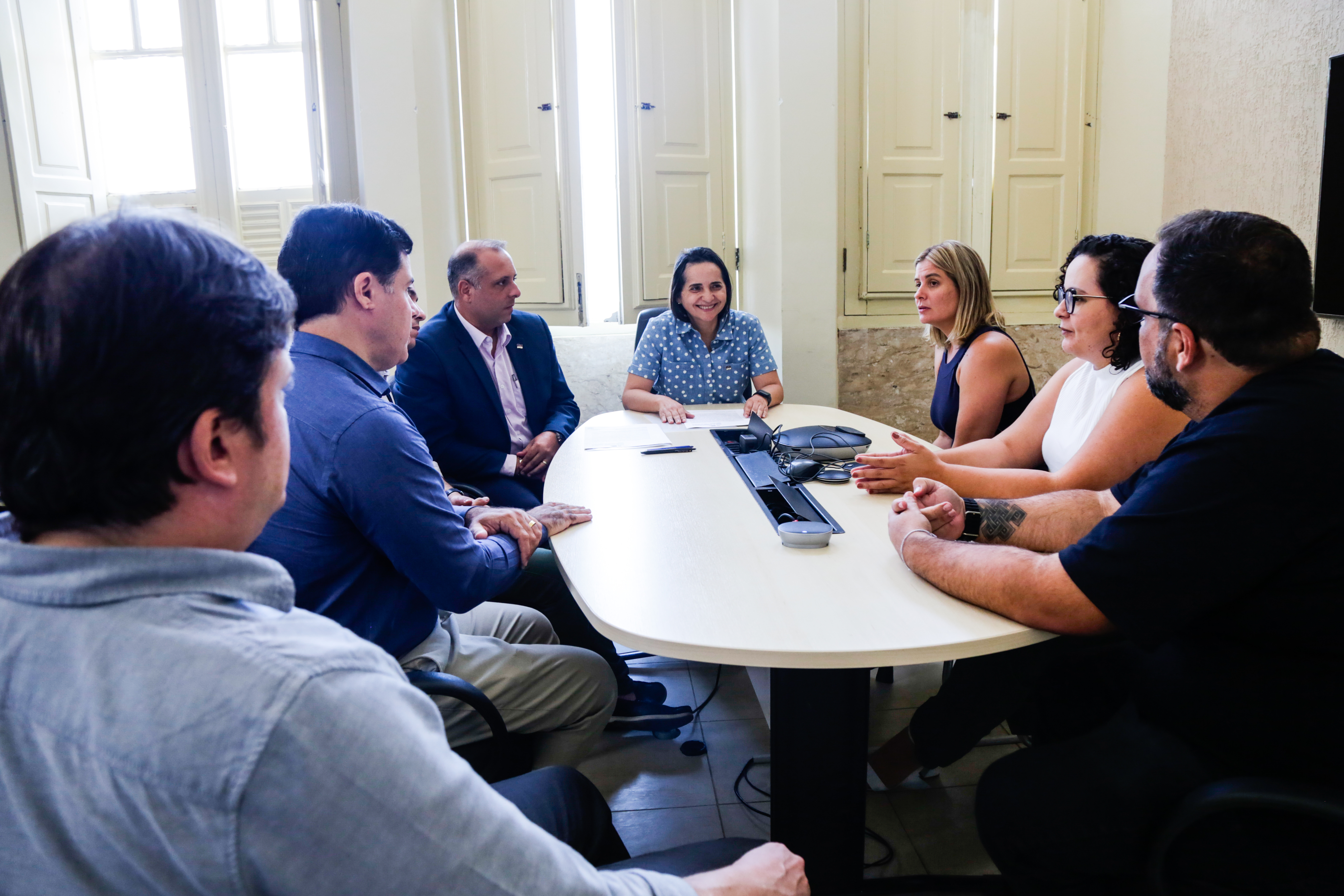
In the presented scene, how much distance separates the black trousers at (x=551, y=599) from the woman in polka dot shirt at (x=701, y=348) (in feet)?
4.62

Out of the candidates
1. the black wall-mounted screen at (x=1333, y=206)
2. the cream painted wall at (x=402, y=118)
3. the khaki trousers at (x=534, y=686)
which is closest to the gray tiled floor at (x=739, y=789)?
the khaki trousers at (x=534, y=686)

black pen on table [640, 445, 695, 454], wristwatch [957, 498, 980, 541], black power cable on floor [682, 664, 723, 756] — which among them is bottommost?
black power cable on floor [682, 664, 723, 756]

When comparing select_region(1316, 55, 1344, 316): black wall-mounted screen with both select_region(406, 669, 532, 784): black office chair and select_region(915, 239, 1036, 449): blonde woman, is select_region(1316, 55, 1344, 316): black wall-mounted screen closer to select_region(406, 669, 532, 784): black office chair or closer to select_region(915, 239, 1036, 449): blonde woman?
select_region(915, 239, 1036, 449): blonde woman

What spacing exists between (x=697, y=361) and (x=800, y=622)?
2537 mm

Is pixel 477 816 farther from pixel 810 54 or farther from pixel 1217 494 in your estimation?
pixel 810 54

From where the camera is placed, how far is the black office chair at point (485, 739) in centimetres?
135

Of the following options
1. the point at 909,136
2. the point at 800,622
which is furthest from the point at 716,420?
the point at 909,136

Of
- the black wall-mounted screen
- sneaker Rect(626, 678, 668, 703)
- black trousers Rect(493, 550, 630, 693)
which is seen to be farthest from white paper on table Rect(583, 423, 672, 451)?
the black wall-mounted screen

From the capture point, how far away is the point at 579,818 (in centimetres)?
114

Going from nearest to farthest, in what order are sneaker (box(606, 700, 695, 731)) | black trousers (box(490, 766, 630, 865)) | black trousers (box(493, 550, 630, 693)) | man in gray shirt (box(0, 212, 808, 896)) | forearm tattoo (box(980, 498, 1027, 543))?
man in gray shirt (box(0, 212, 808, 896)), black trousers (box(490, 766, 630, 865)), forearm tattoo (box(980, 498, 1027, 543)), black trousers (box(493, 550, 630, 693)), sneaker (box(606, 700, 695, 731))

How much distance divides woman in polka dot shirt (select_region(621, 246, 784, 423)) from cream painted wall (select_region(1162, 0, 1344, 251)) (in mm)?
2204

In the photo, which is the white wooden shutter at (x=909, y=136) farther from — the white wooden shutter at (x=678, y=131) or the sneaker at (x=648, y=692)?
the sneaker at (x=648, y=692)

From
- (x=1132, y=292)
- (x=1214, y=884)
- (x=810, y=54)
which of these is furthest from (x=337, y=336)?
(x=810, y=54)

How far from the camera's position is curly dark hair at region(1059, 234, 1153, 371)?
1931 millimetres
